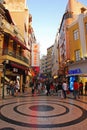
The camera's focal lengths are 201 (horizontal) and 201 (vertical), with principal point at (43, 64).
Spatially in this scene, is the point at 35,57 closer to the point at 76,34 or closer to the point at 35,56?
the point at 35,56

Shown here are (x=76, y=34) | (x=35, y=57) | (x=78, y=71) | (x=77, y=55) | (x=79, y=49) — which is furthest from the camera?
(x=35, y=57)

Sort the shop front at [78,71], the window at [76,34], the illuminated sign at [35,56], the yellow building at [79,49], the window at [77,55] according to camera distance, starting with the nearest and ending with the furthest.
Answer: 1. the shop front at [78,71]
2. the yellow building at [79,49]
3. the window at [77,55]
4. the window at [76,34]
5. the illuminated sign at [35,56]

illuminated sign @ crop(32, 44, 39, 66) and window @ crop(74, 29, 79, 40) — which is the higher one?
window @ crop(74, 29, 79, 40)

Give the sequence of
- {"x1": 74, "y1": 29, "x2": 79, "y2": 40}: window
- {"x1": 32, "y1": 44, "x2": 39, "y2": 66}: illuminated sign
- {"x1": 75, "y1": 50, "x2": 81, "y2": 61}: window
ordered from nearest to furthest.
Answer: {"x1": 75, "y1": 50, "x2": 81, "y2": 61}: window, {"x1": 74, "y1": 29, "x2": 79, "y2": 40}: window, {"x1": 32, "y1": 44, "x2": 39, "y2": 66}: illuminated sign

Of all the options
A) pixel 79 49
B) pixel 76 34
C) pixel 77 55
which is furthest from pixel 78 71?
pixel 76 34

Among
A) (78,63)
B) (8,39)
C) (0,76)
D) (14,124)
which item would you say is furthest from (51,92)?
(14,124)

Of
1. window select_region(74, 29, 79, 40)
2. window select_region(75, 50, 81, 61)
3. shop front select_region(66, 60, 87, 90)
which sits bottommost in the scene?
shop front select_region(66, 60, 87, 90)

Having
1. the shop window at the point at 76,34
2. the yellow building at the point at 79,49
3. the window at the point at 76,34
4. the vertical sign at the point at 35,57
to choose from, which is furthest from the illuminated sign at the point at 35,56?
the window at the point at 76,34

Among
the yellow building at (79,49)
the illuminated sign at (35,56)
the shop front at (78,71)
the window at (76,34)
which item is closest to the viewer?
the shop front at (78,71)

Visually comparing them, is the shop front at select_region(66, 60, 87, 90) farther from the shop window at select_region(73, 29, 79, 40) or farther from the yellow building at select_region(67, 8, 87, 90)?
the shop window at select_region(73, 29, 79, 40)

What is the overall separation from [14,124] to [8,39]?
1882 centimetres

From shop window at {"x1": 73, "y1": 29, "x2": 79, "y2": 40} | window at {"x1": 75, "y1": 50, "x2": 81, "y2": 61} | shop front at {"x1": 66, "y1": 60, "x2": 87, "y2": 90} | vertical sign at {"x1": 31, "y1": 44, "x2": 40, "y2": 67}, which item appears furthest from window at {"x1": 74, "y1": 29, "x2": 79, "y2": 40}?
vertical sign at {"x1": 31, "y1": 44, "x2": 40, "y2": 67}

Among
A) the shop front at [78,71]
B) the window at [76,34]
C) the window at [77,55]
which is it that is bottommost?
the shop front at [78,71]

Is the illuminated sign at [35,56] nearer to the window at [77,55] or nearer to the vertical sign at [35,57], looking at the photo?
the vertical sign at [35,57]
